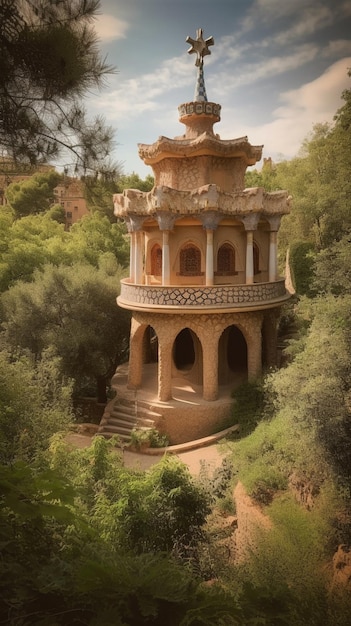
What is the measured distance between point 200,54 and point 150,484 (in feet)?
56.9

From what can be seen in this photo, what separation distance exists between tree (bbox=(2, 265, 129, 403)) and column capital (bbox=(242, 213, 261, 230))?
744cm

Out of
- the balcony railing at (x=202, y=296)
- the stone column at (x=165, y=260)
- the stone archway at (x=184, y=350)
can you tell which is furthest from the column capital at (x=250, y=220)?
the stone archway at (x=184, y=350)

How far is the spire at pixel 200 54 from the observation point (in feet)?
57.9

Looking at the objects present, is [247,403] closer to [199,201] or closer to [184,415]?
[184,415]

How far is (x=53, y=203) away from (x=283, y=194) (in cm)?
3229

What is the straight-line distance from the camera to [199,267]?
59.9ft

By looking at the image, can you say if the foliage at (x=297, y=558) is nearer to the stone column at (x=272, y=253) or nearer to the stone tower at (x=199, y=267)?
the stone tower at (x=199, y=267)

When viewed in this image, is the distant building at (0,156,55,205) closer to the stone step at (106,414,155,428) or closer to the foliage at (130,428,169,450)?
the foliage at (130,428,169,450)

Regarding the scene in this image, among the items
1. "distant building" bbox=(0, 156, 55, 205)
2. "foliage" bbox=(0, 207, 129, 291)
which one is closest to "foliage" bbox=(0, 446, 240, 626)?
"distant building" bbox=(0, 156, 55, 205)

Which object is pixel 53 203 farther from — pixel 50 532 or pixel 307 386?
pixel 50 532

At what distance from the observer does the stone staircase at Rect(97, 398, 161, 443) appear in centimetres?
1603

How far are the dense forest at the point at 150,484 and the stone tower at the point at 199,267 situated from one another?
5.61 feet

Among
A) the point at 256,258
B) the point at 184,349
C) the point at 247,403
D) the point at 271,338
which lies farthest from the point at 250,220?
the point at 184,349

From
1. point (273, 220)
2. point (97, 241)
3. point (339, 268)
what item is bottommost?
point (339, 268)
